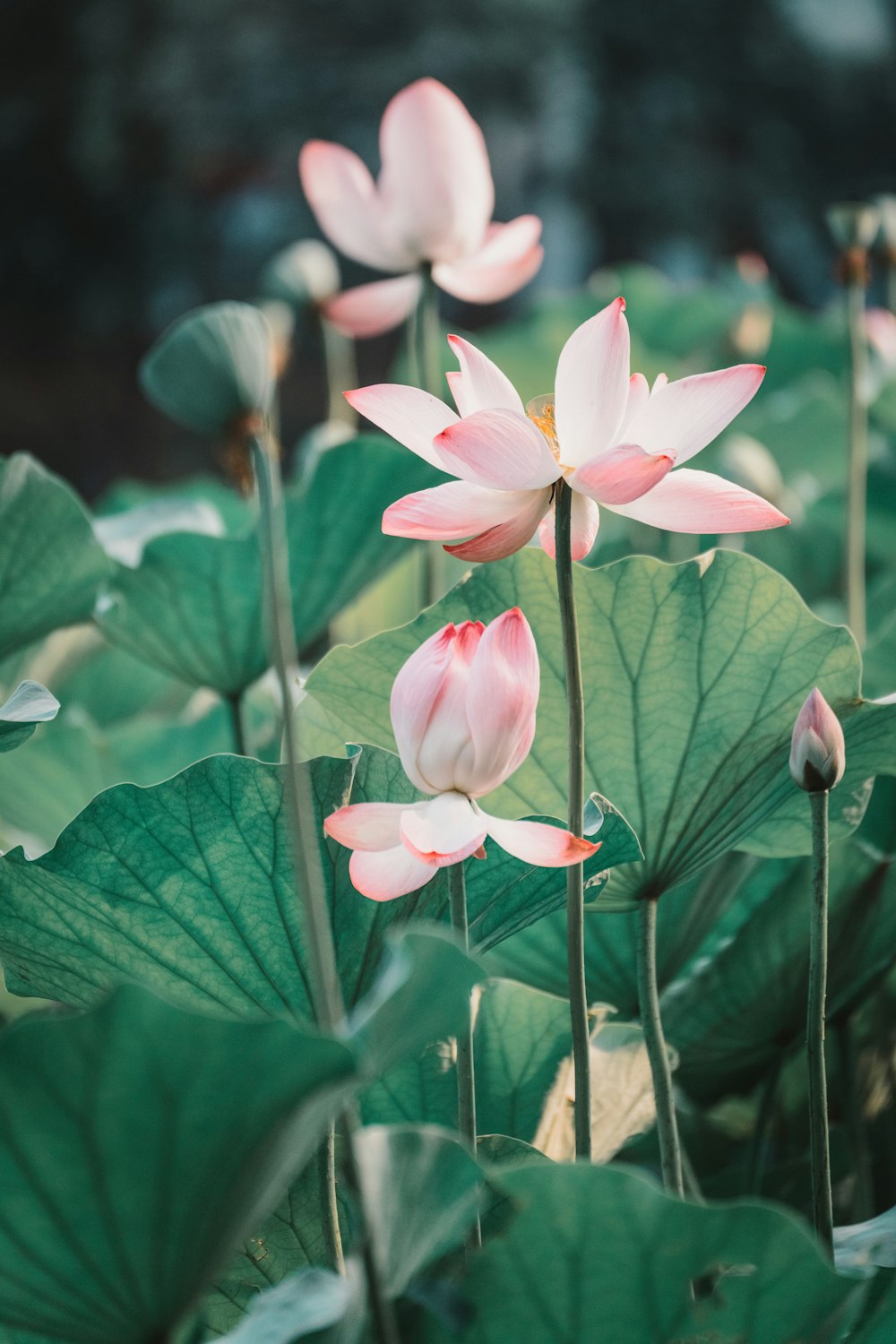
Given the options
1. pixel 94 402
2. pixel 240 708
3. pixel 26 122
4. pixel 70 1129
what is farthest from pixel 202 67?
pixel 70 1129

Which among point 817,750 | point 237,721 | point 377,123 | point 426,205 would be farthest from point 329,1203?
point 377,123

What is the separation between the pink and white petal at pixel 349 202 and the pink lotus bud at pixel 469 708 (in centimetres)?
31

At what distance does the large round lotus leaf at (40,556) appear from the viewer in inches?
18.2

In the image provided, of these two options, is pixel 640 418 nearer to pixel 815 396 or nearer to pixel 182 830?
pixel 182 830

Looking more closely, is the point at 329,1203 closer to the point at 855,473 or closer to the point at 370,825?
the point at 370,825

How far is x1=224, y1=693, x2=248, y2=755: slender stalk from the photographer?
1.71 ft

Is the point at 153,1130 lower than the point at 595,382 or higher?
lower

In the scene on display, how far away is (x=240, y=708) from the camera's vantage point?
55 cm

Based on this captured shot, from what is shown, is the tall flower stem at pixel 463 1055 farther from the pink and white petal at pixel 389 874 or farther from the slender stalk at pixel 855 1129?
the slender stalk at pixel 855 1129

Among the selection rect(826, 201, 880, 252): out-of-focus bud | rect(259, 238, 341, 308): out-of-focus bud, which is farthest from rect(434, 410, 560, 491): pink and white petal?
rect(259, 238, 341, 308): out-of-focus bud

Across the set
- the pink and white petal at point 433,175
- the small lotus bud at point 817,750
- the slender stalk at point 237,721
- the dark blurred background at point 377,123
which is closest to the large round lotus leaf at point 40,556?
the slender stalk at point 237,721

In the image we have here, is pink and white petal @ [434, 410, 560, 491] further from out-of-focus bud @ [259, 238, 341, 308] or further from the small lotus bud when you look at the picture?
out-of-focus bud @ [259, 238, 341, 308]

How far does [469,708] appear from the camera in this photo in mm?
269

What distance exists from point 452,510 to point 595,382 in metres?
0.04
